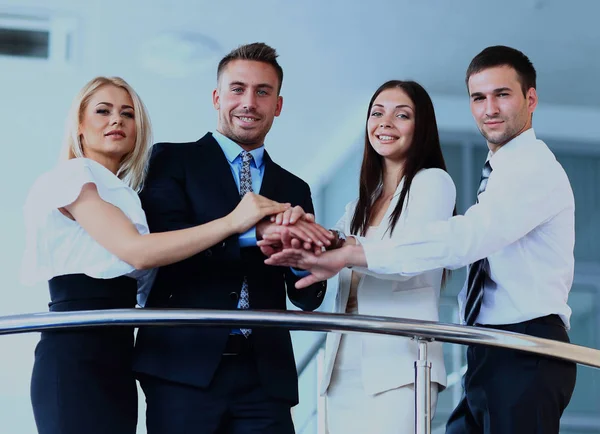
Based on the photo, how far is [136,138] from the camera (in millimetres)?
2736

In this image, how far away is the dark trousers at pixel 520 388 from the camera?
8.19ft

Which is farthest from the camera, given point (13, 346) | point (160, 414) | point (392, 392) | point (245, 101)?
point (13, 346)

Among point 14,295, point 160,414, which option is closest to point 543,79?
point 14,295

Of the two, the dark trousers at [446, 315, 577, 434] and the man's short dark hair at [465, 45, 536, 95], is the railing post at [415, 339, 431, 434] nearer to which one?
the dark trousers at [446, 315, 577, 434]

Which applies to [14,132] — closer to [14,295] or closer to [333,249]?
[14,295]

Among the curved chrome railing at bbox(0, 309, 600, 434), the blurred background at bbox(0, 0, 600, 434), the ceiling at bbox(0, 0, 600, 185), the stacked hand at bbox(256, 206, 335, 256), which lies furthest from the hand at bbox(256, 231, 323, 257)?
the ceiling at bbox(0, 0, 600, 185)

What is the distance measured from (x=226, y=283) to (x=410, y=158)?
29.0 inches

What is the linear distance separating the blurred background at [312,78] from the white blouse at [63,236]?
112 inches

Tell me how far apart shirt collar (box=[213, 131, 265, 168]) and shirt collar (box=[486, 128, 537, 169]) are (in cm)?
66

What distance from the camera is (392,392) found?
2.58 metres

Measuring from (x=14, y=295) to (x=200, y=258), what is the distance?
5896 millimetres

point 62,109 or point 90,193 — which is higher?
point 62,109

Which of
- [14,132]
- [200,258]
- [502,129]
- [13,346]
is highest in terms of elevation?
[14,132]

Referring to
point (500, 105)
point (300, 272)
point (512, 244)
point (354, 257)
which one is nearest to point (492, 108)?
point (500, 105)
